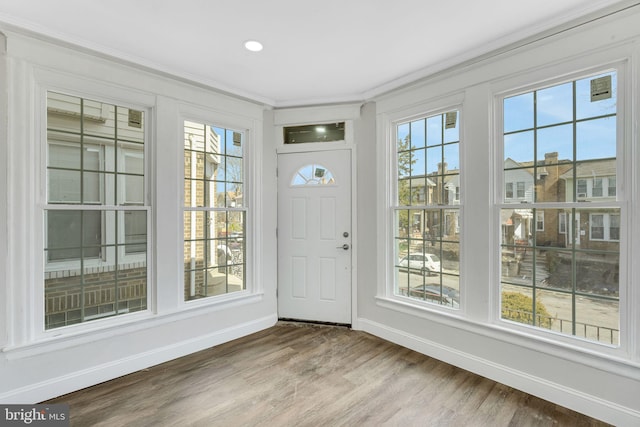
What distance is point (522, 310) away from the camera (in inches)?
93.4

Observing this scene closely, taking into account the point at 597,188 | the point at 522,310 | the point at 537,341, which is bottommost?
the point at 537,341

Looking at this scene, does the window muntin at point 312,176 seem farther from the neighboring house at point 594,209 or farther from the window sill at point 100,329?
the neighboring house at point 594,209

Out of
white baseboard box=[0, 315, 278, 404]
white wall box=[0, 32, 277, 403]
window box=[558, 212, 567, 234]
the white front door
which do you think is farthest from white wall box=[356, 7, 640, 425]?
white baseboard box=[0, 315, 278, 404]

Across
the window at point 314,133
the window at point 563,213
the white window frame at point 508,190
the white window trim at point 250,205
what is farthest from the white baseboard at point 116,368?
the white window frame at point 508,190

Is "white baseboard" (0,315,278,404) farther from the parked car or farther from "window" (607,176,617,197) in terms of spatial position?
"window" (607,176,617,197)

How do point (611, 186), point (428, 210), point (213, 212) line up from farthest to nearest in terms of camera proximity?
point (213, 212) < point (428, 210) < point (611, 186)

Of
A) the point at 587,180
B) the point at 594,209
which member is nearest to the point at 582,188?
the point at 587,180

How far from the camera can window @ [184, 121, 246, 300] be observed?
3.03 metres

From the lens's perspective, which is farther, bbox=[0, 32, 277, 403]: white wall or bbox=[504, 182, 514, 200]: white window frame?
bbox=[504, 182, 514, 200]: white window frame

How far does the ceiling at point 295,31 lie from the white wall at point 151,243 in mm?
227

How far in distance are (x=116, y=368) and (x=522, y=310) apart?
3300 mm

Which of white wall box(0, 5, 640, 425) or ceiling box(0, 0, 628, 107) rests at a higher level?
ceiling box(0, 0, 628, 107)

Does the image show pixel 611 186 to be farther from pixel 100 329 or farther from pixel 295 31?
pixel 100 329

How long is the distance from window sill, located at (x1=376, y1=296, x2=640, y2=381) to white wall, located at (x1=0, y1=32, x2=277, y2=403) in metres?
1.90
